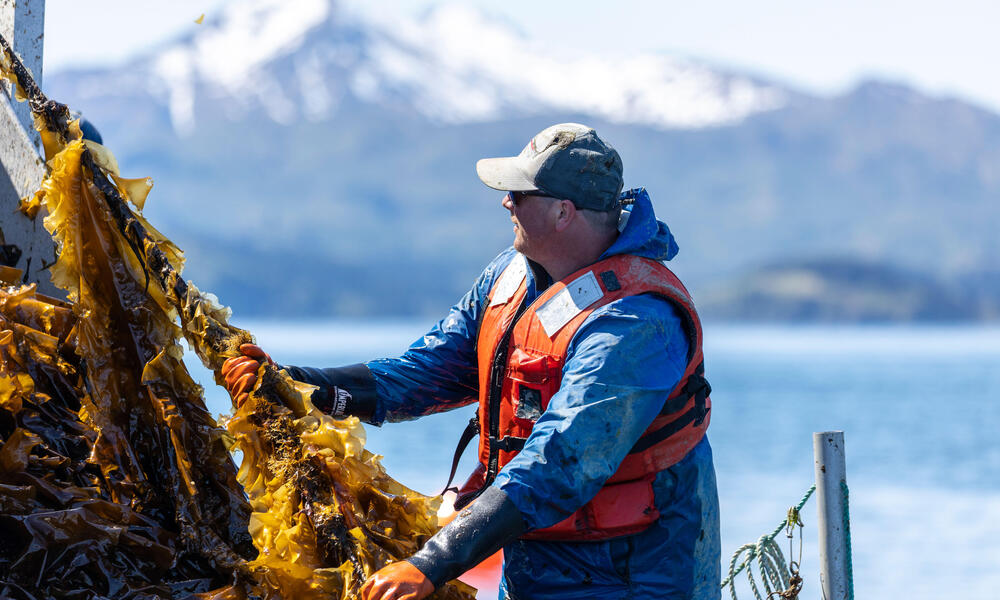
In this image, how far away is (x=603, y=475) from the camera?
9.02 feet

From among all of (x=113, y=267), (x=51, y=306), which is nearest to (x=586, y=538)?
(x=113, y=267)

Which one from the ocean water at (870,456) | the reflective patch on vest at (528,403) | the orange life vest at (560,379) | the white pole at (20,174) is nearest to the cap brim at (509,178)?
the orange life vest at (560,379)

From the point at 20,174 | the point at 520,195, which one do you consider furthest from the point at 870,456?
the point at 520,195

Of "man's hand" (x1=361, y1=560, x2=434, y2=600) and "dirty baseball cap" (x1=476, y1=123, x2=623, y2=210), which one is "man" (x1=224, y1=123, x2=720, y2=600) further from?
"man's hand" (x1=361, y1=560, x2=434, y2=600)

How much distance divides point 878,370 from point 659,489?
89977 millimetres

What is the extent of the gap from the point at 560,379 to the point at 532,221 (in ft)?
1.52

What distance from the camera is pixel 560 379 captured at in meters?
3.04

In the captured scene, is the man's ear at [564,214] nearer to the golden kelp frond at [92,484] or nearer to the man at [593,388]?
the man at [593,388]

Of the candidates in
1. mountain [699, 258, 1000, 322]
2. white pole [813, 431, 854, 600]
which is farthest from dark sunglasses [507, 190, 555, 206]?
mountain [699, 258, 1000, 322]

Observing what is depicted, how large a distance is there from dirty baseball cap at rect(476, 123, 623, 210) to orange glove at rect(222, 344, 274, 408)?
0.89 metres

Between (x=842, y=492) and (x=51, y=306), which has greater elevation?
(x=51, y=306)

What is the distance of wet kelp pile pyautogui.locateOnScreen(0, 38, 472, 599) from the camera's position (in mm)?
3059

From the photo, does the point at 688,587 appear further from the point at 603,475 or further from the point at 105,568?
the point at 105,568

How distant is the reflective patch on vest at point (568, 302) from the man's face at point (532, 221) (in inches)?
5.8
